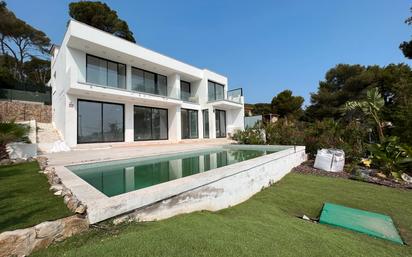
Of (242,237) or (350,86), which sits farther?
(350,86)

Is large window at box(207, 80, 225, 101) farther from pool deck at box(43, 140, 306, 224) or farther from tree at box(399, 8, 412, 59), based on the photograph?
pool deck at box(43, 140, 306, 224)

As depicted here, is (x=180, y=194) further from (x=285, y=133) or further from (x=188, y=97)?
(x=188, y=97)

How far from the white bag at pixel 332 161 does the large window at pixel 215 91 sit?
1268 centimetres

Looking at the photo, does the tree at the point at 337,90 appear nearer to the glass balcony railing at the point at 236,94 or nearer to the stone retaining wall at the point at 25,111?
the glass balcony railing at the point at 236,94

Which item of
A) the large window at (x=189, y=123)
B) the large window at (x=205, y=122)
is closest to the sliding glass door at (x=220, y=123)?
the large window at (x=205, y=122)

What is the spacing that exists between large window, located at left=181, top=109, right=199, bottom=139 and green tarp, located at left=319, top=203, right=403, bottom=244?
1526cm

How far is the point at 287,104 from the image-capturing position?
112ft

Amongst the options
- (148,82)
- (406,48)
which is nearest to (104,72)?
(148,82)

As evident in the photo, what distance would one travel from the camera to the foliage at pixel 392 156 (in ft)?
23.3

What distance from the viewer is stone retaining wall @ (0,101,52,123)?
53.0 feet

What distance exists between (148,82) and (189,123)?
536 centimetres

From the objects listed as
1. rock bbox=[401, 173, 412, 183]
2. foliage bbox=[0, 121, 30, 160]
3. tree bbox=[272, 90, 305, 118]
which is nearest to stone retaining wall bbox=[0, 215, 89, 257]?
foliage bbox=[0, 121, 30, 160]

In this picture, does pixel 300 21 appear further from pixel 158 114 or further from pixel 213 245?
pixel 213 245

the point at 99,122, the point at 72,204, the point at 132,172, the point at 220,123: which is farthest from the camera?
the point at 220,123
